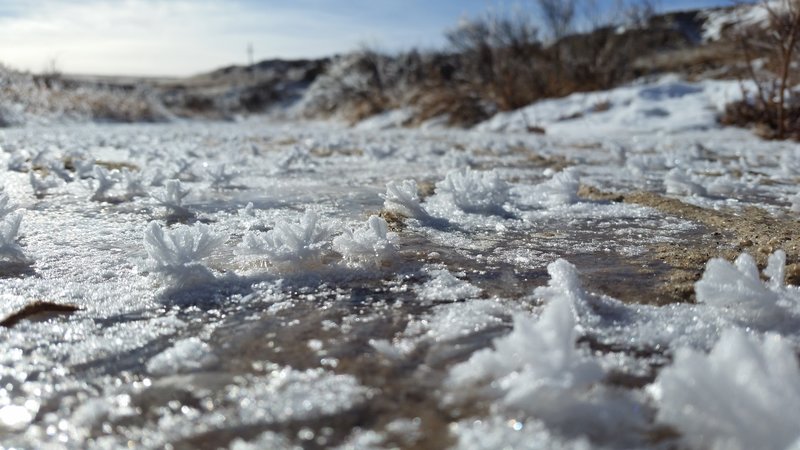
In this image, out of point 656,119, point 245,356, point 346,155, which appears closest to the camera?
point 245,356

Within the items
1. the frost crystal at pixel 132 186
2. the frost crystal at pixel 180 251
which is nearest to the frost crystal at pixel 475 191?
the frost crystal at pixel 180 251

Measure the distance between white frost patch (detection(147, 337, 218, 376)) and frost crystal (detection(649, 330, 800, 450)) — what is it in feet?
2.04

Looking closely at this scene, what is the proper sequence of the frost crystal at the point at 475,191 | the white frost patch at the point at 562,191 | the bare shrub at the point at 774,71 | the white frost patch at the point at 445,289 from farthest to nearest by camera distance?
the bare shrub at the point at 774,71 < the white frost patch at the point at 562,191 < the frost crystal at the point at 475,191 < the white frost patch at the point at 445,289

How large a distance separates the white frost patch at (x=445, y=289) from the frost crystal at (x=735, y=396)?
1.73 ft

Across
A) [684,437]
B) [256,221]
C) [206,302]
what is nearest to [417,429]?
[684,437]

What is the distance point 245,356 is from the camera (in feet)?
3.13

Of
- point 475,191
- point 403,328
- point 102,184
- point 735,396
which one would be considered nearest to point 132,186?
point 102,184

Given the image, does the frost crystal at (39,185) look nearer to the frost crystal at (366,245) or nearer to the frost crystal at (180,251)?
the frost crystal at (180,251)

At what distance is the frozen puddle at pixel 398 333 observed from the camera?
2.37 feet

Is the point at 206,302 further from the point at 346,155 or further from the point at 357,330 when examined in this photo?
the point at 346,155

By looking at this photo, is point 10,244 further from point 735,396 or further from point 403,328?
point 735,396

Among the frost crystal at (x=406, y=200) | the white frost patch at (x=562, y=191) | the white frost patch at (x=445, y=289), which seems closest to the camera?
the white frost patch at (x=445, y=289)

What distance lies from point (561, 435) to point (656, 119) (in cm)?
839

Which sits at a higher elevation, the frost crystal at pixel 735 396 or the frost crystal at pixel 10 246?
the frost crystal at pixel 735 396
